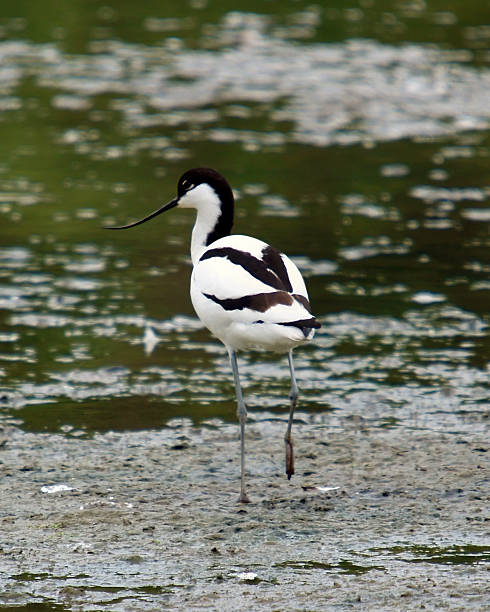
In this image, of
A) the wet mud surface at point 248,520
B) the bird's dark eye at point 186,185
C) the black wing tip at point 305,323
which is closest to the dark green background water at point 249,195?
the wet mud surface at point 248,520

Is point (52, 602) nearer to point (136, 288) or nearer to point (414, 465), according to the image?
point (414, 465)

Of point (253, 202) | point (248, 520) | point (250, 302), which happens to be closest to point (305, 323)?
point (250, 302)

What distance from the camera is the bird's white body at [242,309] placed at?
18.4 ft

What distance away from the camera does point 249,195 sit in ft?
38.3

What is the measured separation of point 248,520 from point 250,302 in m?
0.98

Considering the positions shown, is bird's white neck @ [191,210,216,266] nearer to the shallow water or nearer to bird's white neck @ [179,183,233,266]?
bird's white neck @ [179,183,233,266]

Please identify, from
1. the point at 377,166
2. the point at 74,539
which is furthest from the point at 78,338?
the point at 377,166

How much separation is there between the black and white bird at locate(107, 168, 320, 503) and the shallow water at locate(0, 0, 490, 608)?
2.97 feet

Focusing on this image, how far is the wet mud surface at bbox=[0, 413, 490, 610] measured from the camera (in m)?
4.77

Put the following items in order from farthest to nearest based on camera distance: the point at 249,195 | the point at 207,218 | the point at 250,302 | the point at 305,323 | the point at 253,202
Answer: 1. the point at 249,195
2. the point at 253,202
3. the point at 207,218
4. the point at 250,302
5. the point at 305,323

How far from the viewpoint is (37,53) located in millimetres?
17328

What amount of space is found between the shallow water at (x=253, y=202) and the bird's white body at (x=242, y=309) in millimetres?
994

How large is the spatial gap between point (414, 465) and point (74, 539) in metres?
1.79

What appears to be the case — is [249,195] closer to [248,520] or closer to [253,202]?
[253,202]
